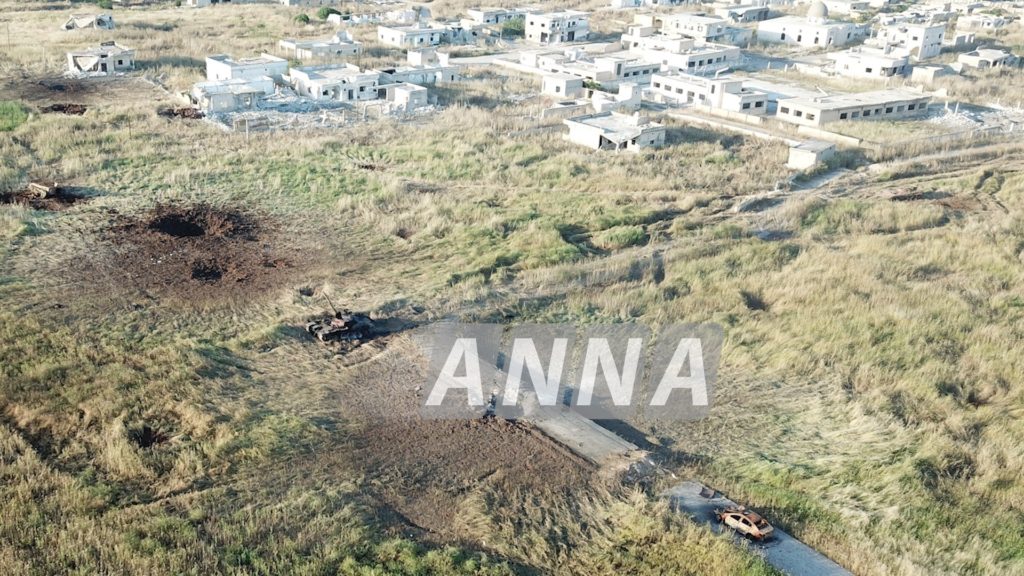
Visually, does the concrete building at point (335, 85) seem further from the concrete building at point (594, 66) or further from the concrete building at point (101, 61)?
the concrete building at point (594, 66)

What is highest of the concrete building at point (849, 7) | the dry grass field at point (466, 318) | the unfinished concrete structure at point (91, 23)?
the concrete building at point (849, 7)

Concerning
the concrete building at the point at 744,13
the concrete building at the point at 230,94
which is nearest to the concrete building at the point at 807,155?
the concrete building at the point at 230,94

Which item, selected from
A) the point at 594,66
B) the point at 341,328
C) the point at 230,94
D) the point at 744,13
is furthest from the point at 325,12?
the point at 341,328

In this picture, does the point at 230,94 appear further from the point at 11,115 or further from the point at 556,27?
the point at 556,27

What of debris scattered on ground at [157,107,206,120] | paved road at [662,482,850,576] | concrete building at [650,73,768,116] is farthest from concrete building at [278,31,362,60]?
paved road at [662,482,850,576]

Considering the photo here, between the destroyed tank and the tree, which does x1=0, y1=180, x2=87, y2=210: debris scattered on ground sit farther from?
the tree

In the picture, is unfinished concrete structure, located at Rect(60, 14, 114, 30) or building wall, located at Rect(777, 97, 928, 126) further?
unfinished concrete structure, located at Rect(60, 14, 114, 30)
